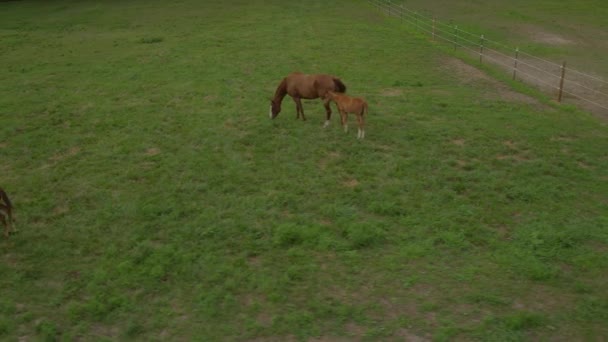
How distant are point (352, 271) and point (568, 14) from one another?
27.2 metres

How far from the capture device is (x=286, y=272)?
6.61 meters

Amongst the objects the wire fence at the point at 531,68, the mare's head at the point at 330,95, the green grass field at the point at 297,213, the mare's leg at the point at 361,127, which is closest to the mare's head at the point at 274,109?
the green grass field at the point at 297,213

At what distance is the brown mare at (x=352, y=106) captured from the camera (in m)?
10.5

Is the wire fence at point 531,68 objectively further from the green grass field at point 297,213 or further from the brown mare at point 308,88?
the brown mare at point 308,88

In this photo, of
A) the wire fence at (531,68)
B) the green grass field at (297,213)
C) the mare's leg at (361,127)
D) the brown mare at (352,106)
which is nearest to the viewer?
the green grass field at (297,213)

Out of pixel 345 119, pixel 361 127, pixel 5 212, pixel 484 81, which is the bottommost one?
pixel 5 212

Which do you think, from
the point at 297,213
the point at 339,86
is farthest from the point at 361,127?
the point at 297,213

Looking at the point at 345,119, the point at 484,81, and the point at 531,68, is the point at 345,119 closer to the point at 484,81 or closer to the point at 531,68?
the point at 484,81

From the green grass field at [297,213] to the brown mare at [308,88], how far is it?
478mm

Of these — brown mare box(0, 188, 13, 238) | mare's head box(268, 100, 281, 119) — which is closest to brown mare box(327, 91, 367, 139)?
mare's head box(268, 100, 281, 119)

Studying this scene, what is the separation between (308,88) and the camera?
37.4 feet

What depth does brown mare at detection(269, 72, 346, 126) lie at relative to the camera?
36.6 feet

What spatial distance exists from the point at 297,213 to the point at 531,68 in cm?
1311

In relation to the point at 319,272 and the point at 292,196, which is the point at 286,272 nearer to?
the point at 319,272
